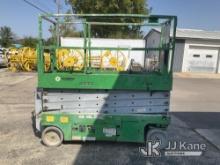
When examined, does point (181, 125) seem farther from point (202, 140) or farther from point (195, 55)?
point (195, 55)

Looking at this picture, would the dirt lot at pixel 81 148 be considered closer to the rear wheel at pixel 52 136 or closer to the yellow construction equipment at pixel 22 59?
the rear wheel at pixel 52 136

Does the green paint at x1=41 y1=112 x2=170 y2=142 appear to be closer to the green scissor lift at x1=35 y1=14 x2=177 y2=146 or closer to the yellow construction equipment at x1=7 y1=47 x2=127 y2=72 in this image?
the green scissor lift at x1=35 y1=14 x2=177 y2=146

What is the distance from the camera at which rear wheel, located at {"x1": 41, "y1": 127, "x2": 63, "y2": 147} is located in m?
Answer: 5.12

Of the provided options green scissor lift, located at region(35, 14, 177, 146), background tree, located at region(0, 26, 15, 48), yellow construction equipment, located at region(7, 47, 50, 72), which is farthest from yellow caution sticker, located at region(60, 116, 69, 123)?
background tree, located at region(0, 26, 15, 48)

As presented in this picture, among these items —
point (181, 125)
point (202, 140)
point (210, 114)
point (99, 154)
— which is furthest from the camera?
point (210, 114)

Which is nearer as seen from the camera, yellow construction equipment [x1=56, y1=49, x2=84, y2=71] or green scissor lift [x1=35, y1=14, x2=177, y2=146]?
green scissor lift [x1=35, y1=14, x2=177, y2=146]

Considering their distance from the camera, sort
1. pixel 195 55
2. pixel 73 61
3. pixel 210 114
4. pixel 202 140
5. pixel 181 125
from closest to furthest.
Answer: pixel 73 61 < pixel 202 140 < pixel 181 125 < pixel 210 114 < pixel 195 55

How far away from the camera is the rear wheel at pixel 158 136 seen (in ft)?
16.9

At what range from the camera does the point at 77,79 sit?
194 inches

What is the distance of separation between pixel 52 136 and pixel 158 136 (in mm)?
1900

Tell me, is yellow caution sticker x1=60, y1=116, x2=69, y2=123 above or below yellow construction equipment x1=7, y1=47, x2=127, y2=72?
below

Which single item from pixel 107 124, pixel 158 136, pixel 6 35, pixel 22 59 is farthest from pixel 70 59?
pixel 6 35

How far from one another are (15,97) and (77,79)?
18.7 feet

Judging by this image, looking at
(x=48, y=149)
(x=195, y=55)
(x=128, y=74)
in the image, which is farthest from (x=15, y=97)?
(x=195, y=55)
